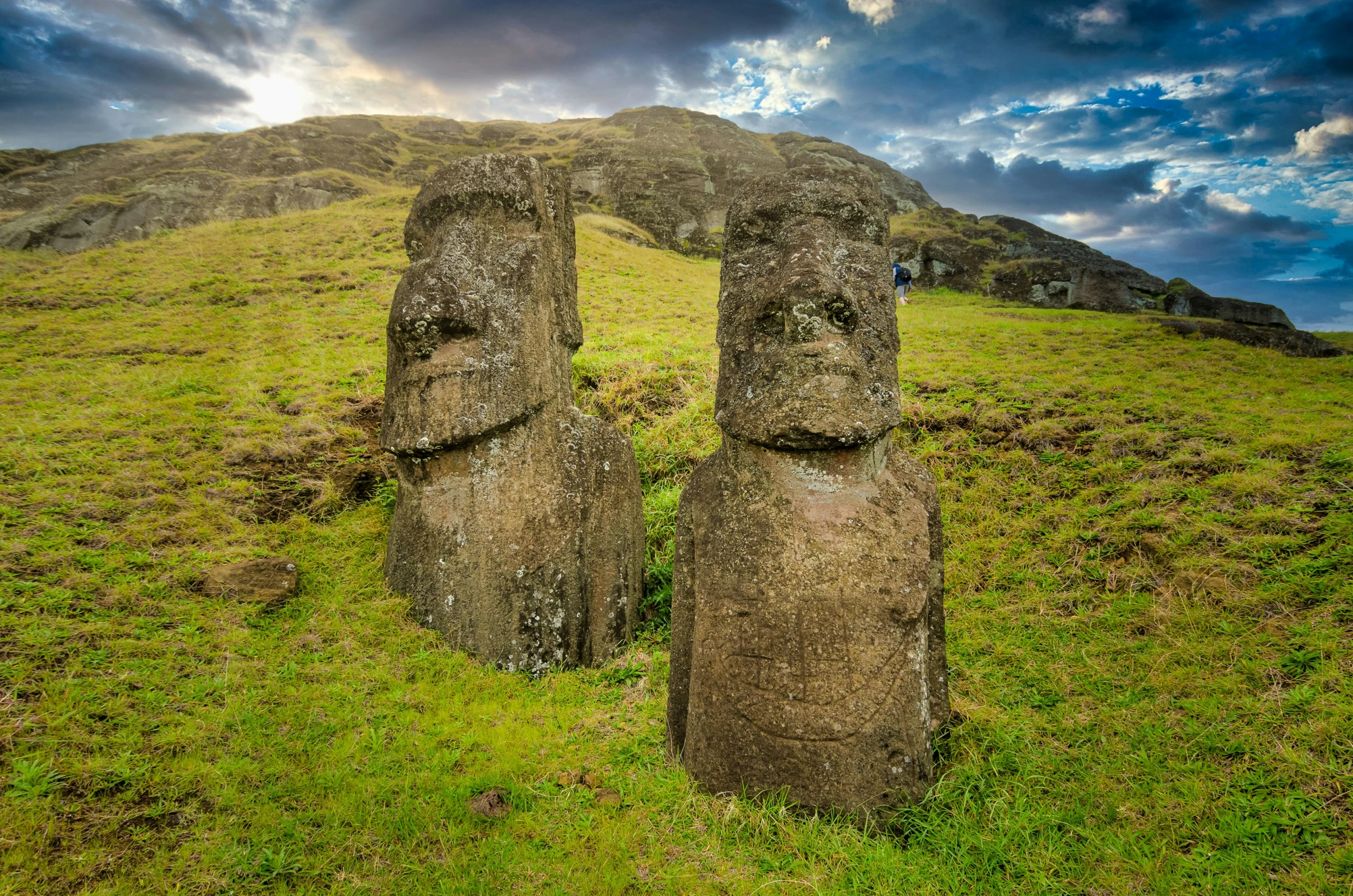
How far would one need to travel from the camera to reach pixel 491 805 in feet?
11.7

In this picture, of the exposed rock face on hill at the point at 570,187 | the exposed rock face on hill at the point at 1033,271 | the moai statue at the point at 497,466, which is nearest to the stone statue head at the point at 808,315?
the exposed rock face on hill at the point at 570,187

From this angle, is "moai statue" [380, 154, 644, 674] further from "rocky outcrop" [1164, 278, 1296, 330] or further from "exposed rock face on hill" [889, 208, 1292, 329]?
"rocky outcrop" [1164, 278, 1296, 330]

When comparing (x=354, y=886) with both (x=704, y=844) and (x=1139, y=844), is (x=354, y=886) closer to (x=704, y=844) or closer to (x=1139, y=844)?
(x=704, y=844)

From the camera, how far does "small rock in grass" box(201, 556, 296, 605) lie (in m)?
5.04

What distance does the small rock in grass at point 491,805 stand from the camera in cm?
351

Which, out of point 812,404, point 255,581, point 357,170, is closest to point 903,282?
point 812,404

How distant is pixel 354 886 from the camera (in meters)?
A: 2.99

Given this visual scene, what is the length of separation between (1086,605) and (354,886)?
17.6 ft

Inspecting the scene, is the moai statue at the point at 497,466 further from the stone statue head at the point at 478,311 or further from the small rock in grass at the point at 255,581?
the small rock in grass at the point at 255,581

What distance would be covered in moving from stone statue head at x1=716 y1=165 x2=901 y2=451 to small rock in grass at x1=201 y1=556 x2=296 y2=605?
3907mm

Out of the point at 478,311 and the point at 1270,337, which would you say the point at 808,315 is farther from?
the point at 1270,337

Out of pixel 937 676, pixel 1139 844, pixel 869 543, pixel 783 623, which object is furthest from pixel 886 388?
pixel 1139 844

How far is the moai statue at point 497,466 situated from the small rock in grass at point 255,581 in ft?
2.57

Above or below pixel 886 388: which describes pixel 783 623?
below
